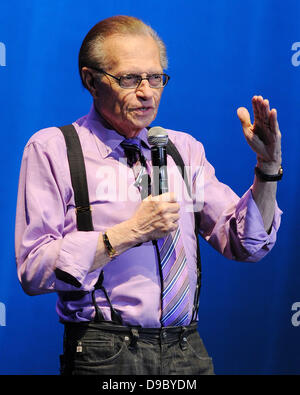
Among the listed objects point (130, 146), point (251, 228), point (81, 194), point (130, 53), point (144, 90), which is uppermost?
point (130, 53)

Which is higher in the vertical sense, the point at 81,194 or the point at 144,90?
the point at 144,90

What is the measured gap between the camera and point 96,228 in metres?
1.87

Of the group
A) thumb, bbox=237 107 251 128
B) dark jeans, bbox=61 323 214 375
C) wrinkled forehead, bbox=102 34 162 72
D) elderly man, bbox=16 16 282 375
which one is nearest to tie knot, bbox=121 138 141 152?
elderly man, bbox=16 16 282 375

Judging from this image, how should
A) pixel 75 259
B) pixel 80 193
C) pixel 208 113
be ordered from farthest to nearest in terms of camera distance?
pixel 208 113, pixel 80 193, pixel 75 259

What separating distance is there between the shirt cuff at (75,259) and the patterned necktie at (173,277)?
0.24 metres

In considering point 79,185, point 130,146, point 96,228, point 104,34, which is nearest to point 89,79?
point 104,34

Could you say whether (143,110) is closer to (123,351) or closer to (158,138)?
(158,138)

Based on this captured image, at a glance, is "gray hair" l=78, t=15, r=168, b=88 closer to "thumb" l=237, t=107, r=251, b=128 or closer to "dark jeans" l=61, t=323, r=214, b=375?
"thumb" l=237, t=107, r=251, b=128

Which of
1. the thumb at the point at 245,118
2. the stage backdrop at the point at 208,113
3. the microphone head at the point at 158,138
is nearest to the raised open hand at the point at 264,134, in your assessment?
the thumb at the point at 245,118

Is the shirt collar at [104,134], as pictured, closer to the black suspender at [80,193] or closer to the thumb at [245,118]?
the black suspender at [80,193]

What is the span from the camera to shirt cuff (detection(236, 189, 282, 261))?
1908 mm

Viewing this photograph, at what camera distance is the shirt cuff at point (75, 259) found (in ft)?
5.67

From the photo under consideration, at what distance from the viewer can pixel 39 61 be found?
2.70 m

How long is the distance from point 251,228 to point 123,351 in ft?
1.63
